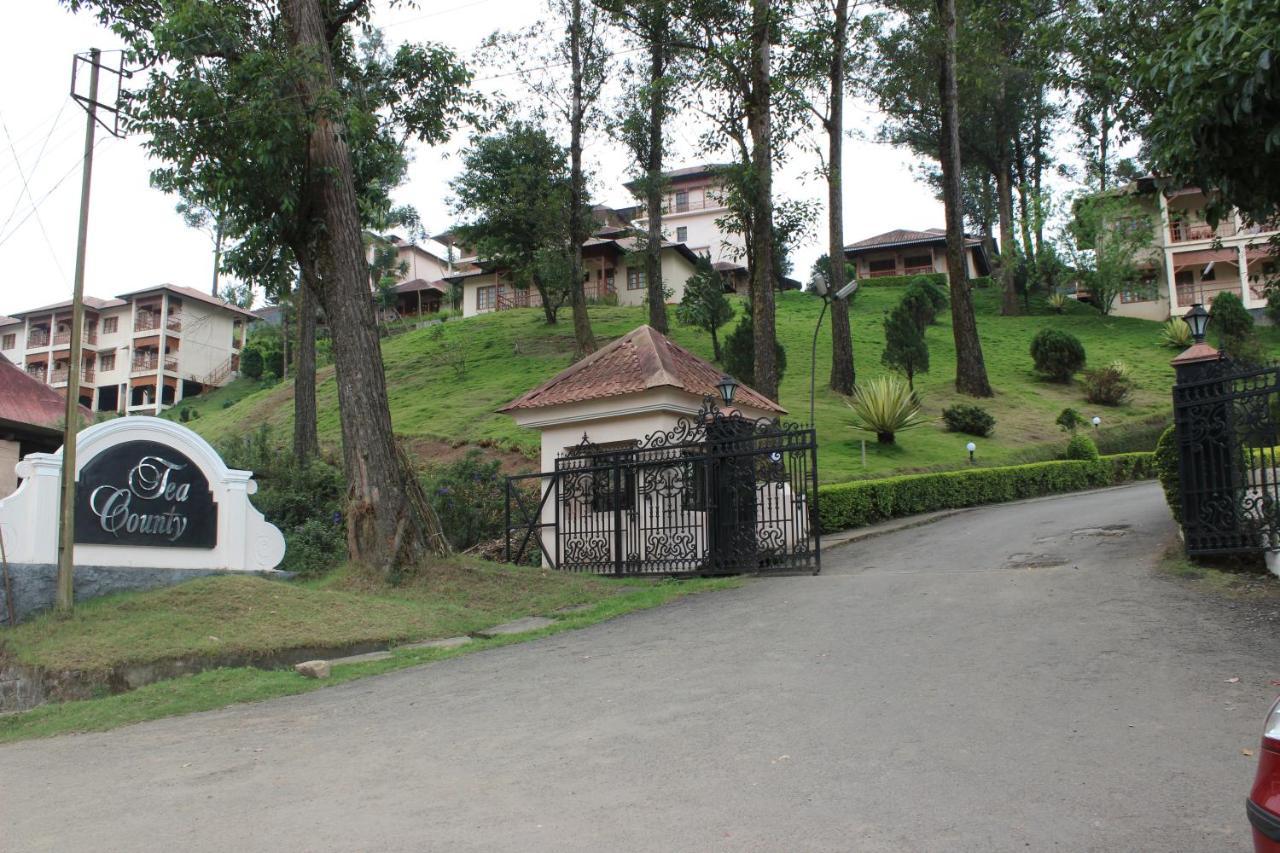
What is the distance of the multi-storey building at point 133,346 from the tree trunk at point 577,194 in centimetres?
3102

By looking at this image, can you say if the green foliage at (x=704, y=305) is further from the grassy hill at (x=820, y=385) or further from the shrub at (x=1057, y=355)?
the shrub at (x=1057, y=355)

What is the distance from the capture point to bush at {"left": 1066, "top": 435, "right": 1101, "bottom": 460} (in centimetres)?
2431

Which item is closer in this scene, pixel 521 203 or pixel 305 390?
pixel 305 390

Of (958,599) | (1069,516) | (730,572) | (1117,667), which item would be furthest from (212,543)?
(1069,516)

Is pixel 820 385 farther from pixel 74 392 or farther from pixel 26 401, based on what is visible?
pixel 74 392

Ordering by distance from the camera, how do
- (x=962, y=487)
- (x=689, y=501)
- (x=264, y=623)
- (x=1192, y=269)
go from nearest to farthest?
(x=264, y=623), (x=689, y=501), (x=962, y=487), (x=1192, y=269)

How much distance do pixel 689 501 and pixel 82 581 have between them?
24.8 ft

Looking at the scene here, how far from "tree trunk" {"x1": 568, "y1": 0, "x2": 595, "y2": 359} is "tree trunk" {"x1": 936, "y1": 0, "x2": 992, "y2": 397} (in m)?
11.6

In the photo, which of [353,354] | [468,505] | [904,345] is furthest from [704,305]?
[353,354]

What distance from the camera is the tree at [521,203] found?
33.5 m

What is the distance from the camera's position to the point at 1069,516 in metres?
16.6

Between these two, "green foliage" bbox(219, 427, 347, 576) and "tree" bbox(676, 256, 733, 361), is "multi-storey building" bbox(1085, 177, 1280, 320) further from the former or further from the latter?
"green foliage" bbox(219, 427, 347, 576)

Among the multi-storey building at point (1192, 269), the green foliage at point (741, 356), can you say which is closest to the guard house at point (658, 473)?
the green foliage at point (741, 356)

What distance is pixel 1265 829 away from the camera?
2594 millimetres
